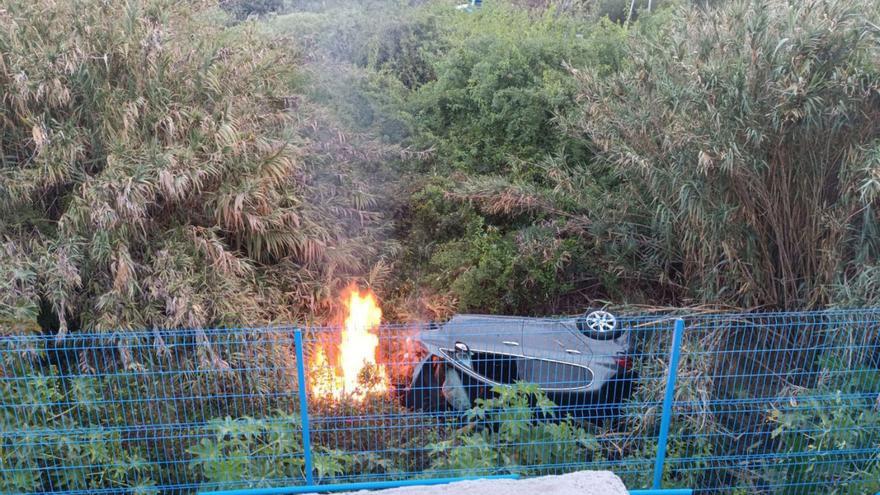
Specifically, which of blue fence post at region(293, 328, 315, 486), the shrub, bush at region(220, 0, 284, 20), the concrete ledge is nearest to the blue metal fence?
blue fence post at region(293, 328, 315, 486)

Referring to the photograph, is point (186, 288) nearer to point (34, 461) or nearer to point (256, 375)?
point (256, 375)

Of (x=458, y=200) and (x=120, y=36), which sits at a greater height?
(x=120, y=36)

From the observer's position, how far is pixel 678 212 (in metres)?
6.49

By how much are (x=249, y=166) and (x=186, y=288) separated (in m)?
1.45

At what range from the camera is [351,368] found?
17.3 feet

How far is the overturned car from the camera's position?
17.5 ft

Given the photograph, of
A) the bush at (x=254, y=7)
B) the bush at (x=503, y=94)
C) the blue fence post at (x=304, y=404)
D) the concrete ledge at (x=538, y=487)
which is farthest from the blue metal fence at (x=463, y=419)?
the bush at (x=254, y=7)

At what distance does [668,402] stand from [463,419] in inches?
59.3

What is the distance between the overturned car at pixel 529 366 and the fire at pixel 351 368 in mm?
302

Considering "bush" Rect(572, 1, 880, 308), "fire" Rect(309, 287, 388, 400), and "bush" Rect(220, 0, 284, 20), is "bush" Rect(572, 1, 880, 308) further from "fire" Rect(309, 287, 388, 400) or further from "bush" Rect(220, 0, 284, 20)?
"bush" Rect(220, 0, 284, 20)

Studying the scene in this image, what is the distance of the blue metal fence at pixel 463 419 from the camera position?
190 inches

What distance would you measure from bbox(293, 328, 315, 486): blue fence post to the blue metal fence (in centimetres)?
1

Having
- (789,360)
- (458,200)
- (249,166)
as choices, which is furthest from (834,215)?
(249,166)

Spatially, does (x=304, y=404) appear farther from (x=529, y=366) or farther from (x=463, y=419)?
(x=529, y=366)
